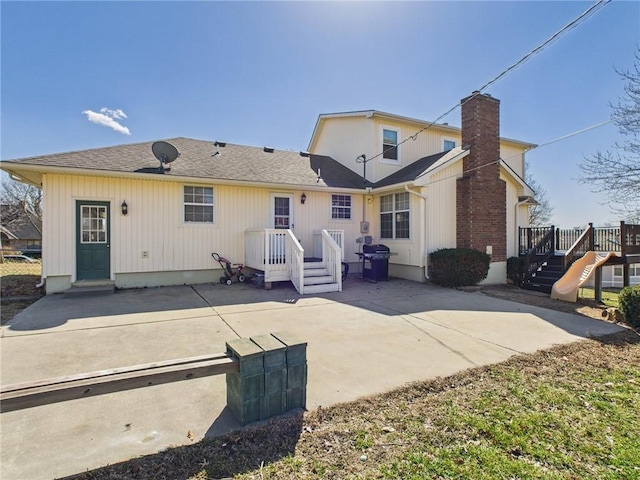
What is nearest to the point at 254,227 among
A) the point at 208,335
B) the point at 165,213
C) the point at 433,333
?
the point at 165,213

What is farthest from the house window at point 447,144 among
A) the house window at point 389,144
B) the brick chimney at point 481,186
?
the brick chimney at point 481,186

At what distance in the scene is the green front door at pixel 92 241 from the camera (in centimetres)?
848

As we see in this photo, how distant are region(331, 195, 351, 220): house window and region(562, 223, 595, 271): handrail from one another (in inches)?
272

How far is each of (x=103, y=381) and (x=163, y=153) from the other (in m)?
8.11

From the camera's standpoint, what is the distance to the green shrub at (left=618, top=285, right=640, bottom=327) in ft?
18.5

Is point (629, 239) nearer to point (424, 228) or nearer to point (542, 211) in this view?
point (424, 228)

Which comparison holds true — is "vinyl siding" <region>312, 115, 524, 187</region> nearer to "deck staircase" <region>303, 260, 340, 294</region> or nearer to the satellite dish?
"deck staircase" <region>303, 260, 340, 294</region>

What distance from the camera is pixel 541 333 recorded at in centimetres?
529

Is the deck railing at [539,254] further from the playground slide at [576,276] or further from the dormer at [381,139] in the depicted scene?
the dormer at [381,139]

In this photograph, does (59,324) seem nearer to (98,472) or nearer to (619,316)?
(98,472)

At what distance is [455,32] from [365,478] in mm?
9391

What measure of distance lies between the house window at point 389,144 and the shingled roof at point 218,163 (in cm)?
152

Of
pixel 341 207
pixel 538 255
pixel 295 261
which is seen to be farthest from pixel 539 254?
pixel 295 261

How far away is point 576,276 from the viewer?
8.32 metres
